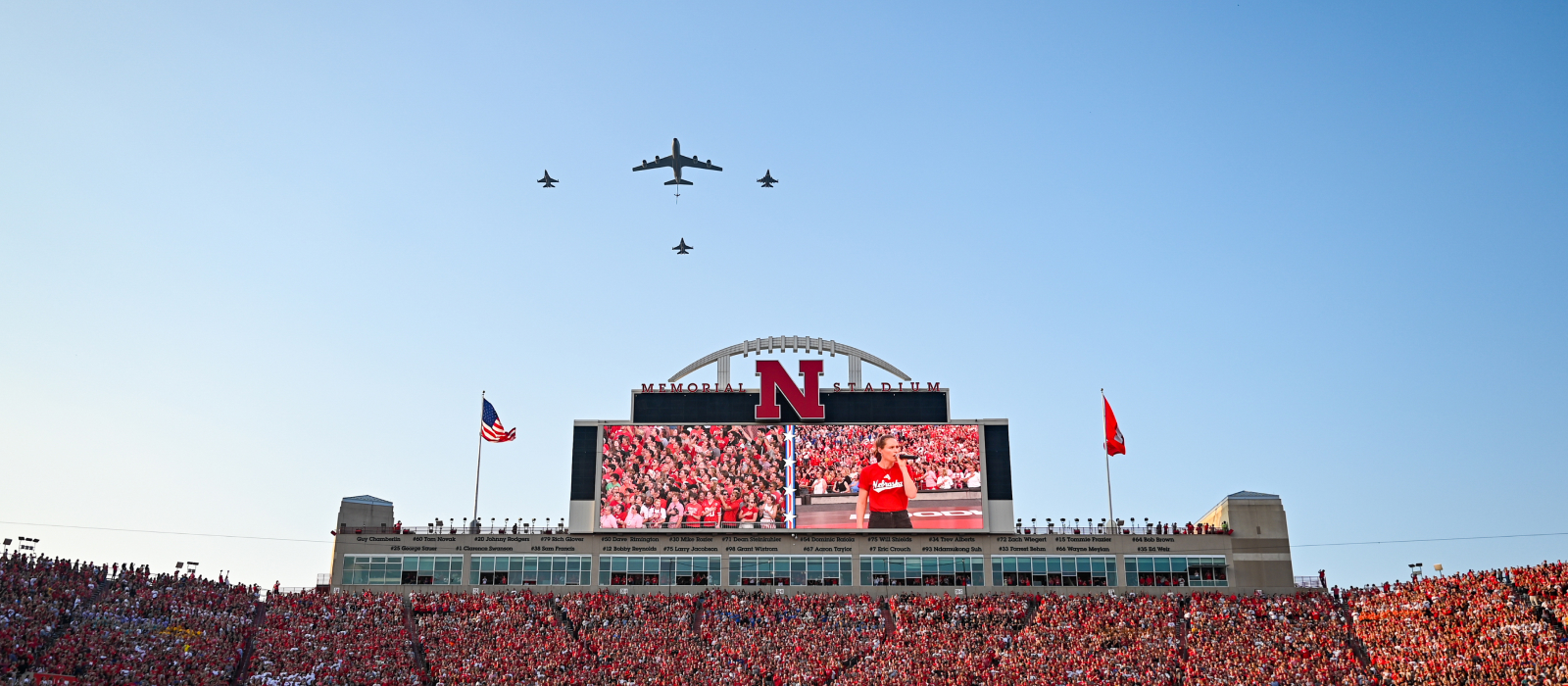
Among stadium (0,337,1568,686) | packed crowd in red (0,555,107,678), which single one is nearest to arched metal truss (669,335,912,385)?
stadium (0,337,1568,686)

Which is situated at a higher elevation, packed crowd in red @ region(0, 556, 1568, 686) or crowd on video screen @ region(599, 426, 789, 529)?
crowd on video screen @ region(599, 426, 789, 529)

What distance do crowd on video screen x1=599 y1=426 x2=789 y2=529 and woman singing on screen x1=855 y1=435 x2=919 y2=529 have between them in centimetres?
429

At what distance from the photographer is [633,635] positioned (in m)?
66.0

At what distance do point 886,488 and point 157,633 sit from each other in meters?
36.3

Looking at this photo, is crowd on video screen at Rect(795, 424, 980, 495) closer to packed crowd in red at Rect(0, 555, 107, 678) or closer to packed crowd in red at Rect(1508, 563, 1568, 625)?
packed crowd in red at Rect(1508, 563, 1568, 625)

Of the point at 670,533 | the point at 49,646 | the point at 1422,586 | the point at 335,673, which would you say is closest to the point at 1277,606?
the point at 1422,586

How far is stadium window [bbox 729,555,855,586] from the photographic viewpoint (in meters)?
74.4

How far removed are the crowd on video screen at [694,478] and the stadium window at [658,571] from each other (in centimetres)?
205

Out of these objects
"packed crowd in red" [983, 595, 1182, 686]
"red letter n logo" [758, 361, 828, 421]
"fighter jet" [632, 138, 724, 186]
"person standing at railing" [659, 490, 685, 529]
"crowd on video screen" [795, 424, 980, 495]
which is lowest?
"packed crowd in red" [983, 595, 1182, 686]

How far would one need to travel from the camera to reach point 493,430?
77.4m

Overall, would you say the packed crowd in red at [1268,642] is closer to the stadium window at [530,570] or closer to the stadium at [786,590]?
the stadium at [786,590]

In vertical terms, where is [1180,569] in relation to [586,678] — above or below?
above

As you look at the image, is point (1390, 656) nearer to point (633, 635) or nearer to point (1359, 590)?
point (1359, 590)

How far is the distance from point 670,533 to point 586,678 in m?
14.8
